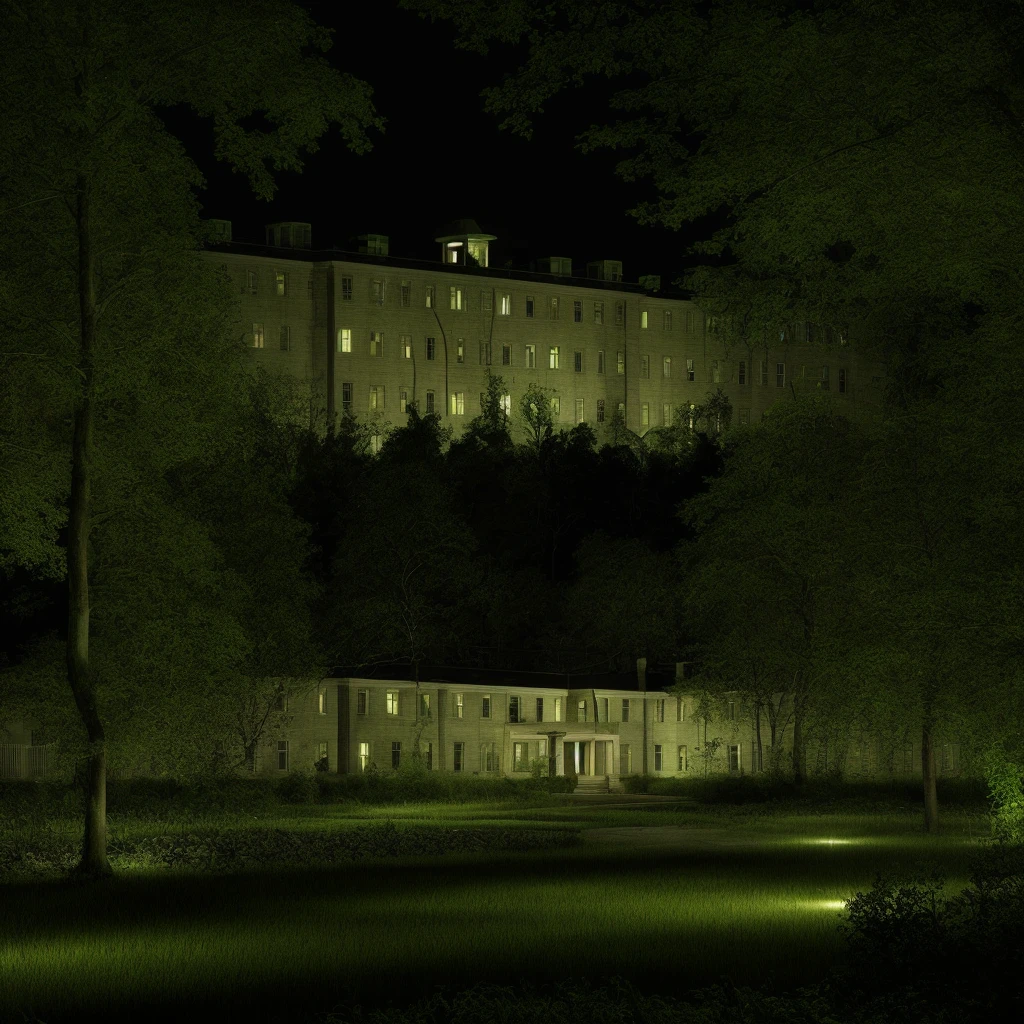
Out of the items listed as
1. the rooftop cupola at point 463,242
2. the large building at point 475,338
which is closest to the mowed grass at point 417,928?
the large building at point 475,338

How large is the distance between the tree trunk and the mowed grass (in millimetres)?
1013

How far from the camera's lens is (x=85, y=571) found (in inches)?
1303

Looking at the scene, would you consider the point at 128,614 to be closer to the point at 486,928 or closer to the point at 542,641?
the point at 486,928

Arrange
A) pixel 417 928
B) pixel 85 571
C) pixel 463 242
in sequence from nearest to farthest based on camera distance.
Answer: pixel 417 928 → pixel 85 571 → pixel 463 242

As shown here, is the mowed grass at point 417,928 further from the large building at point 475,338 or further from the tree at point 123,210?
the large building at point 475,338

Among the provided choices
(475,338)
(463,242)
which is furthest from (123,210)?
(463,242)

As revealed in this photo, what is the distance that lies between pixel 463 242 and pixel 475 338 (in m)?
11.5

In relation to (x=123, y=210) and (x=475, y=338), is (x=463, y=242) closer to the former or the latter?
(x=475, y=338)

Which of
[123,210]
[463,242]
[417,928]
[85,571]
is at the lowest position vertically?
[417,928]

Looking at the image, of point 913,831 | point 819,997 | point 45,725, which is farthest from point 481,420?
point 819,997

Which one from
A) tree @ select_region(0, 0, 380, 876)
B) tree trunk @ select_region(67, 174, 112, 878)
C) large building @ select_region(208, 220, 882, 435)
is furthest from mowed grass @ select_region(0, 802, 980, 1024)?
large building @ select_region(208, 220, 882, 435)

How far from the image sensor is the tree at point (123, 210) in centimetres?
3073

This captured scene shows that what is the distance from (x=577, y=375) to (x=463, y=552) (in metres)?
79.0

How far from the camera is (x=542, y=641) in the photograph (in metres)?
101
